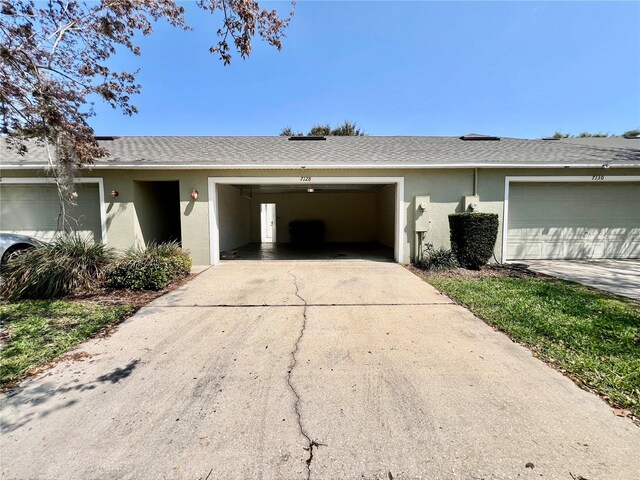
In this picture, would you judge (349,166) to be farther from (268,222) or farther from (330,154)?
(268,222)

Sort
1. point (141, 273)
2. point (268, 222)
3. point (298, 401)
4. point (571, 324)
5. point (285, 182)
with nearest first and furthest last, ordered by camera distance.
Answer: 1. point (298, 401)
2. point (571, 324)
3. point (141, 273)
4. point (285, 182)
5. point (268, 222)

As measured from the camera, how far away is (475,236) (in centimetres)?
729

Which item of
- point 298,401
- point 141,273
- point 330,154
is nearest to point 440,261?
point 330,154

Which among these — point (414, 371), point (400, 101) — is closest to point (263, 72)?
point (414, 371)

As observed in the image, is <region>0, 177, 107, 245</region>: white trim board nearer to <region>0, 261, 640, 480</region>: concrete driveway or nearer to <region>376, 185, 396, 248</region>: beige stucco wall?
<region>0, 261, 640, 480</region>: concrete driveway

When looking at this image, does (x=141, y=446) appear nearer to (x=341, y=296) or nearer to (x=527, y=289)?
(x=341, y=296)

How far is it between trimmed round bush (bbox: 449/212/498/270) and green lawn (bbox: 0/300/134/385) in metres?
7.29

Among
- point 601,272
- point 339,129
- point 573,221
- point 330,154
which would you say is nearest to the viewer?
point 601,272

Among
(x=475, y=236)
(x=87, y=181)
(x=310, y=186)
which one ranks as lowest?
(x=475, y=236)

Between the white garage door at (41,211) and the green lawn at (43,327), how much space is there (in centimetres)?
396

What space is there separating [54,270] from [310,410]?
5834 mm

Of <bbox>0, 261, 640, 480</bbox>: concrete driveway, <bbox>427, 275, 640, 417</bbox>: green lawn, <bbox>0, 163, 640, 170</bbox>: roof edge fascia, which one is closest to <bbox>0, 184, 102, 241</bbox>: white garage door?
<bbox>0, 163, 640, 170</bbox>: roof edge fascia

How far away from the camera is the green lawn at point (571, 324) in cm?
275

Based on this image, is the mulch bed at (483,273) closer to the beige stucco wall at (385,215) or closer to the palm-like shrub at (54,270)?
the beige stucco wall at (385,215)
